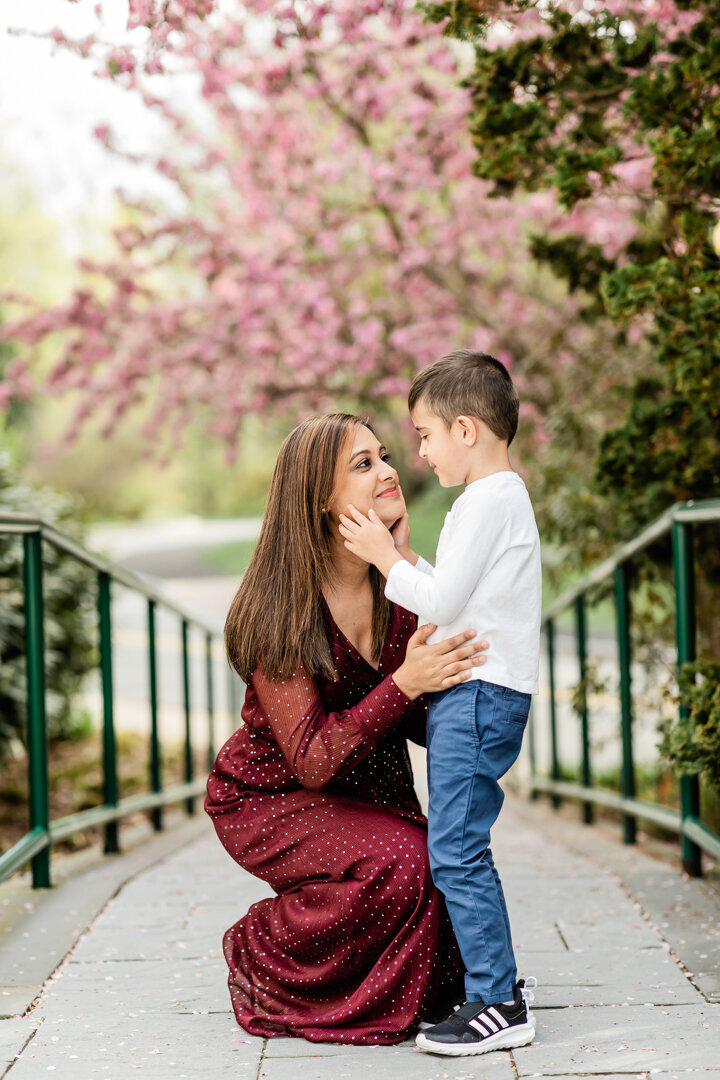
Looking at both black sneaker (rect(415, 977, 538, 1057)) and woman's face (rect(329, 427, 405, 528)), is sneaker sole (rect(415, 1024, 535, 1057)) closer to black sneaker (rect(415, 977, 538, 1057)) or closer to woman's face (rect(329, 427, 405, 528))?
black sneaker (rect(415, 977, 538, 1057))

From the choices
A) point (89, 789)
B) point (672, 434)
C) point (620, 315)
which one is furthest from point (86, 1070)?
point (89, 789)

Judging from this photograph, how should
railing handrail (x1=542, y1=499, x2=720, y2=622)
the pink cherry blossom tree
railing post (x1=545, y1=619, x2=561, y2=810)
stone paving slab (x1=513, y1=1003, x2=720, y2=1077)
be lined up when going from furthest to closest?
the pink cherry blossom tree < railing post (x1=545, y1=619, x2=561, y2=810) < railing handrail (x1=542, y1=499, x2=720, y2=622) < stone paving slab (x1=513, y1=1003, x2=720, y2=1077)

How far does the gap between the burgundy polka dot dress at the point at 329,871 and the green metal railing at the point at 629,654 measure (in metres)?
1.11

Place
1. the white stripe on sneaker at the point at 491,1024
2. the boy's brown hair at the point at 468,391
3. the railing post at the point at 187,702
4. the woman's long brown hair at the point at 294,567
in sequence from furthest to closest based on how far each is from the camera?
the railing post at the point at 187,702 → the woman's long brown hair at the point at 294,567 → the boy's brown hair at the point at 468,391 → the white stripe on sneaker at the point at 491,1024

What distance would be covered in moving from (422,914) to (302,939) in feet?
0.86

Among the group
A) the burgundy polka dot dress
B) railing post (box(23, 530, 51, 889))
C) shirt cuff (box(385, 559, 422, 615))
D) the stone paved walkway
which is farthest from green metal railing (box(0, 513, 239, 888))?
shirt cuff (box(385, 559, 422, 615))

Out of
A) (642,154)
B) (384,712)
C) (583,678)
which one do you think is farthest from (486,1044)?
(583,678)

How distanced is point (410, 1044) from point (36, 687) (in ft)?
5.46

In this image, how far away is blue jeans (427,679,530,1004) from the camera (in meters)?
2.38

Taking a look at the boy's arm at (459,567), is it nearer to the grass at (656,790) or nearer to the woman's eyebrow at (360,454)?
the woman's eyebrow at (360,454)

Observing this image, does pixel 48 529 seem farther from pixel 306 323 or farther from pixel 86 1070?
pixel 306 323

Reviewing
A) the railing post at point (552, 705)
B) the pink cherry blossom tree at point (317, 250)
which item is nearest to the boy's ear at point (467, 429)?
the railing post at point (552, 705)

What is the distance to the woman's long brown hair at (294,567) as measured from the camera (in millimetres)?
2623

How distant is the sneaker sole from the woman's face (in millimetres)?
1067
